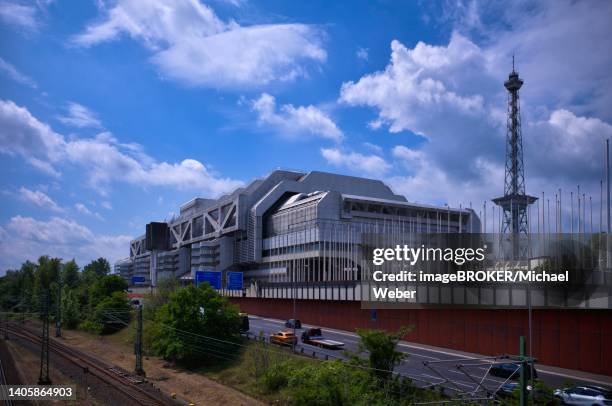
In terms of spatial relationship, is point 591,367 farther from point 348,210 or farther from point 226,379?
point 348,210

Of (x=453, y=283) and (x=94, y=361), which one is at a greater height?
(x=453, y=283)

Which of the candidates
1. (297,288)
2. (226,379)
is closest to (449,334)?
(226,379)

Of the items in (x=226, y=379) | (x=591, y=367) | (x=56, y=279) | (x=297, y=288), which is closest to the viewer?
(x=591, y=367)

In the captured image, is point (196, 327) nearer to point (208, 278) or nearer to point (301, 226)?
point (208, 278)

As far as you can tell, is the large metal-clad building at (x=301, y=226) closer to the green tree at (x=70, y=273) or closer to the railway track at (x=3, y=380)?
the green tree at (x=70, y=273)

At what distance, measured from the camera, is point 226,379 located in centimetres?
5106

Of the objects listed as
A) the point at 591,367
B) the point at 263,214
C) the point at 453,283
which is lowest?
the point at 591,367

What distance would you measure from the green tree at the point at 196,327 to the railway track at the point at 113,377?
5.55m

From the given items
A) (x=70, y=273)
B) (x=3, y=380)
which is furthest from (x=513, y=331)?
(x=70, y=273)

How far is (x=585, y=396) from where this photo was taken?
93.0ft

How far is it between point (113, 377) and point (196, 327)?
9670mm

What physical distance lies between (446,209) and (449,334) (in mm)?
70478

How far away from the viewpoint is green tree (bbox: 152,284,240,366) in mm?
56844

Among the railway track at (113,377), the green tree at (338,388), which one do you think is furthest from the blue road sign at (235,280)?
the green tree at (338,388)
